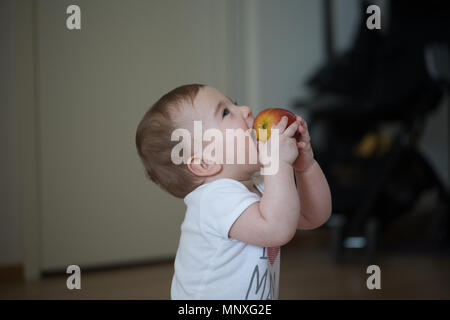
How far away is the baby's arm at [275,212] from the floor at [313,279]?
200mm

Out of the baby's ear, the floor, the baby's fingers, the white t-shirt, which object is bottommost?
the floor

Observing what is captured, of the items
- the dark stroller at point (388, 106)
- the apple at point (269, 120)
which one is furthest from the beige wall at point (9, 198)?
the dark stroller at point (388, 106)

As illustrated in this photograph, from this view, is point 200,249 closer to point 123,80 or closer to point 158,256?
point 158,256

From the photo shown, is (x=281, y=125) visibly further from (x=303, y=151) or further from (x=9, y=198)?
(x=9, y=198)

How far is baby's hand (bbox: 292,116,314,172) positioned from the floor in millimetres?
260

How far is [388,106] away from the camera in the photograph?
120cm

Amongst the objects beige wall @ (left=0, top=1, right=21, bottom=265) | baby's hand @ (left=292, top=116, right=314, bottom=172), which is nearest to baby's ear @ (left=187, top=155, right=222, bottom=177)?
baby's hand @ (left=292, top=116, right=314, bottom=172)

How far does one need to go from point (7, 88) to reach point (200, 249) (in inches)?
26.9

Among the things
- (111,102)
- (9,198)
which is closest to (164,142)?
(111,102)

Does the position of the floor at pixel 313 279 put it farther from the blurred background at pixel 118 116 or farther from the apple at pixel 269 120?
the apple at pixel 269 120

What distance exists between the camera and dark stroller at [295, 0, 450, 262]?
3.86ft

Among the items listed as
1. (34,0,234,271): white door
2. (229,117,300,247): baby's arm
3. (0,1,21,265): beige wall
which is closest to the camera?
(229,117,300,247): baby's arm

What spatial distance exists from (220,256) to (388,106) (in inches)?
34.4

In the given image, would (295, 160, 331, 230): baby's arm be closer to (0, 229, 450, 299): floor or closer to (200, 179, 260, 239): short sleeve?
(200, 179, 260, 239): short sleeve
